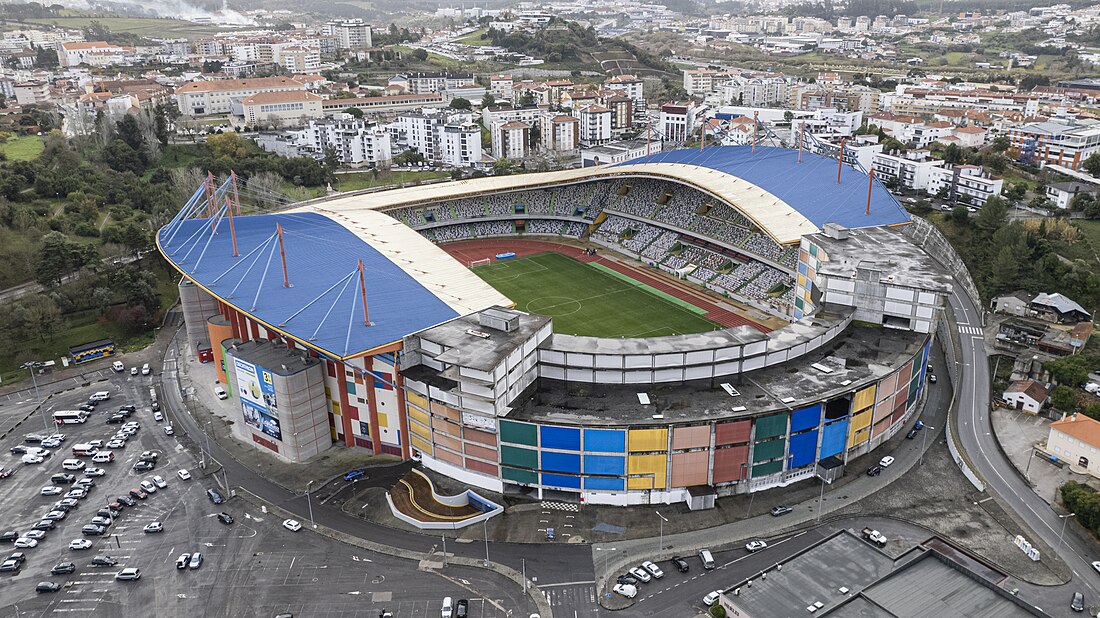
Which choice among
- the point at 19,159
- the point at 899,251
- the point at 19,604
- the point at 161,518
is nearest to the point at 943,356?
the point at 899,251

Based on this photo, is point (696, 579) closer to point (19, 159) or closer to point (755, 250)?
point (755, 250)

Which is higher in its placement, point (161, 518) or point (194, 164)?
point (194, 164)

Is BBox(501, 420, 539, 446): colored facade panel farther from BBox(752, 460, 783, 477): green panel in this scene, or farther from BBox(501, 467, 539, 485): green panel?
BBox(752, 460, 783, 477): green panel

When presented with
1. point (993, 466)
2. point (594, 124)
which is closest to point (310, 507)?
point (993, 466)

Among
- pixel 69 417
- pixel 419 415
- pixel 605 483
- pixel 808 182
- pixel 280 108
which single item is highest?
pixel 280 108

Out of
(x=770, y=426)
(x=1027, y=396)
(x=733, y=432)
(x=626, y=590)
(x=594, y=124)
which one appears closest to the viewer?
(x=626, y=590)

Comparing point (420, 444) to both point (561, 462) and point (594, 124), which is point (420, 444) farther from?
point (594, 124)

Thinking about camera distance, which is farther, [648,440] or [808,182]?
[808,182]

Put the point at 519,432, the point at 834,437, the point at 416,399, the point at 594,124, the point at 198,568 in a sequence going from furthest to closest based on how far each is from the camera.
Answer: the point at 594,124 → the point at 416,399 → the point at 834,437 → the point at 519,432 → the point at 198,568
